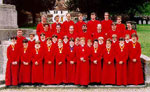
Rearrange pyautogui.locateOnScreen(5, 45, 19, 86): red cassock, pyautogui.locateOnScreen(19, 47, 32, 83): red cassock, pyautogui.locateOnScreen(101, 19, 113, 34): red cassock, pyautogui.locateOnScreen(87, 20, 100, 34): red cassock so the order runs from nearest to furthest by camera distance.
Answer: pyautogui.locateOnScreen(5, 45, 19, 86): red cassock < pyautogui.locateOnScreen(19, 47, 32, 83): red cassock < pyautogui.locateOnScreen(87, 20, 100, 34): red cassock < pyautogui.locateOnScreen(101, 19, 113, 34): red cassock

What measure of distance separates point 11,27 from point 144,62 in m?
6.74

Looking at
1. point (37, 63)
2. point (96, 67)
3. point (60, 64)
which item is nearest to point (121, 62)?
point (96, 67)

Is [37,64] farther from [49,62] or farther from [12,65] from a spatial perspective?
[12,65]

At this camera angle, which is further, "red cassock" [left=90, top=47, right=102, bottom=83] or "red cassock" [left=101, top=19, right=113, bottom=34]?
"red cassock" [left=101, top=19, right=113, bottom=34]

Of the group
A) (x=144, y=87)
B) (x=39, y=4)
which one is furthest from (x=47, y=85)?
(x=39, y=4)

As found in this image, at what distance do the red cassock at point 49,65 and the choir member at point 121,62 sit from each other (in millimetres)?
2127

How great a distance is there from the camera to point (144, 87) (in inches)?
344

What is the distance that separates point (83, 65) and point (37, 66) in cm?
153

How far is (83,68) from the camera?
8.62m

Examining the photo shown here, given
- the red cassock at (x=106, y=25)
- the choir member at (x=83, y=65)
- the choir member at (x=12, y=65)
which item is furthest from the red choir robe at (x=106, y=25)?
the choir member at (x=12, y=65)

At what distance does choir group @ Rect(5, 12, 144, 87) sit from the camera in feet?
28.3

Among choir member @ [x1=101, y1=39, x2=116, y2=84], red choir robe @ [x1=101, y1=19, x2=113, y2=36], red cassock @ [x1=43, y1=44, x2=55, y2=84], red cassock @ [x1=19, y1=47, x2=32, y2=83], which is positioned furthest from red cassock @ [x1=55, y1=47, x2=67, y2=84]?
red choir robe @ [x1=101, y1=19, x2=113, y2=36]

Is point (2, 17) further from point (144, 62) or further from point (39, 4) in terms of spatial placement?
point (39, 4)

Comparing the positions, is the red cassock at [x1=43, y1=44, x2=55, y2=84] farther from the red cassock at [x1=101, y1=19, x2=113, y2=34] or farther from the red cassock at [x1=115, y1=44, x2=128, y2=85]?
the red cassock at [x1=101, y1=19, x2=113, y2=34]
